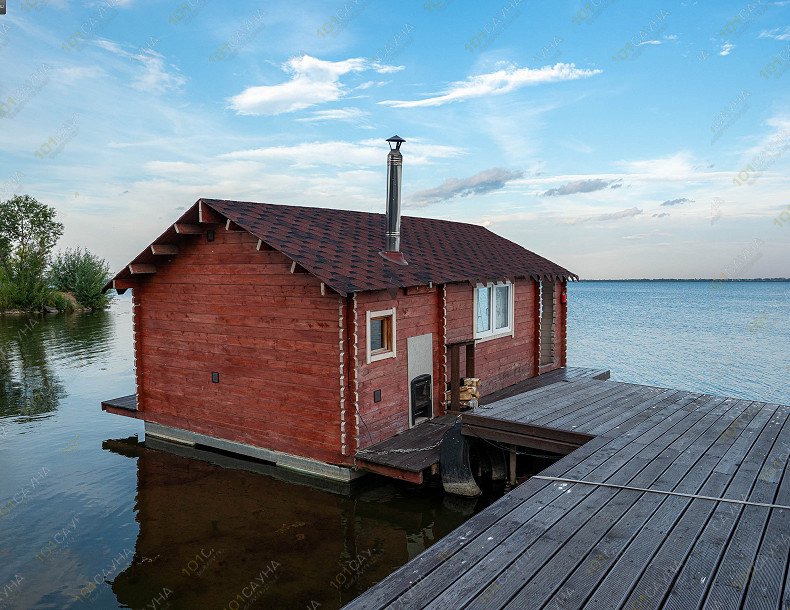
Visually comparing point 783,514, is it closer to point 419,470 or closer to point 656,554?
point 656,554

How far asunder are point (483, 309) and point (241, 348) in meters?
6.37

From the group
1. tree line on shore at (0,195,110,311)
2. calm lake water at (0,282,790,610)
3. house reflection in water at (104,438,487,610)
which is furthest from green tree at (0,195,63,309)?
house reflection in water at (104,438,487,610)

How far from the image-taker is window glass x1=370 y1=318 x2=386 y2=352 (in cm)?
Result: 1165

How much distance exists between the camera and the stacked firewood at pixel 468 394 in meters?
13.0

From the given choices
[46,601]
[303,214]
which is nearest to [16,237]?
[303,214]

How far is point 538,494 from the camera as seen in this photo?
6039mm

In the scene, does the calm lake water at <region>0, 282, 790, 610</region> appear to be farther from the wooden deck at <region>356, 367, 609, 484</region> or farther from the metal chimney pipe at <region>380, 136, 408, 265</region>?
the metal chimney pipe at <region>380, 136, 408, 265</region>

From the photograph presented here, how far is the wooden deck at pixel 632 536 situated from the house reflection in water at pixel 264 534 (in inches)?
133

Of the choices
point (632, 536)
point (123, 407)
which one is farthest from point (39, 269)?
point (632, 536)

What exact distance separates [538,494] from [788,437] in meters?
4.59

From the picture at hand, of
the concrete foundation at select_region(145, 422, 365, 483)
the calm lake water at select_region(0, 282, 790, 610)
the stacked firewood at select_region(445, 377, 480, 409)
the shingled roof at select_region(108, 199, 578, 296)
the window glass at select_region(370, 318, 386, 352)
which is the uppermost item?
the shingled roof at select_region(108, 199, 578, 296)

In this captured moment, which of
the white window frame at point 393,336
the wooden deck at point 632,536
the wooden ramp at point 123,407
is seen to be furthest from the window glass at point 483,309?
the wooden ramp at point 123,407

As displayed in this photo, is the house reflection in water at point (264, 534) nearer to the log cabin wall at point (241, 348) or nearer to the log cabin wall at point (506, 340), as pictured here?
the log cabin wall at point (241, 348)

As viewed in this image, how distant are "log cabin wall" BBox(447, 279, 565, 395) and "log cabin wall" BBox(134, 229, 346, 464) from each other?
3.84m
